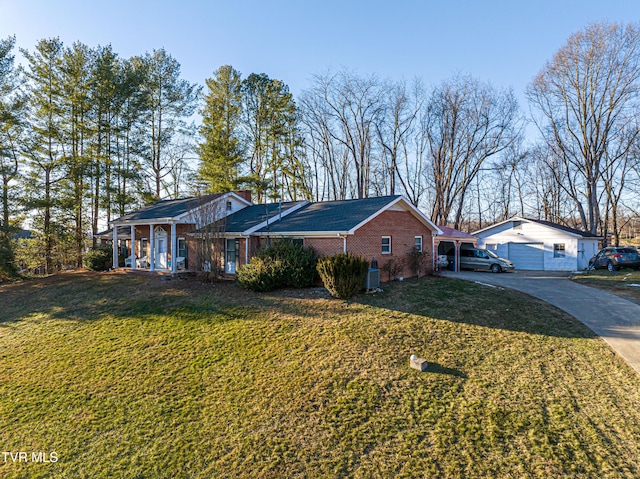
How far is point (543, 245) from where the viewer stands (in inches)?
893

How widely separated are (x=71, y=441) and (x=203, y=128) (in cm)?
2583

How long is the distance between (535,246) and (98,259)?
93.5 ft

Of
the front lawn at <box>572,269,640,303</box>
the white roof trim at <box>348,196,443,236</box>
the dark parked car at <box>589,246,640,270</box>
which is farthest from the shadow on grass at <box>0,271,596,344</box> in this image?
the dark parked car at <box>589,246,640,270</box>

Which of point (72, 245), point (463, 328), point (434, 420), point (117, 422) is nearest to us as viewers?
point (434, 420)

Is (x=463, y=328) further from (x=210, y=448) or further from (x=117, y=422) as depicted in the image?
(x=117, y=422)

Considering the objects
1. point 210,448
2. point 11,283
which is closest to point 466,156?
point 210,448

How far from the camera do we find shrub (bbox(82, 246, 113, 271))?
826 inches

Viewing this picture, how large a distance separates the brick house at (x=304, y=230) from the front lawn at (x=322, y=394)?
11.7 feet

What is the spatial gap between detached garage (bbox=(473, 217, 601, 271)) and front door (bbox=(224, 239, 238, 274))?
1882 cm

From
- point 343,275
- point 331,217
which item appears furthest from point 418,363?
point 331,217

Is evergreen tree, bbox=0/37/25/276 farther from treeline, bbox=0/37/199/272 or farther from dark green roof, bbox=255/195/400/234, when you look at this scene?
dark green roof, bbox=255/195/400/234

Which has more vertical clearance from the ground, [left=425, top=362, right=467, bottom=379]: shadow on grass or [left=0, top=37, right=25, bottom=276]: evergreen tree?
[left=0, top=37, right=25, bottom=276]: evergreen tree

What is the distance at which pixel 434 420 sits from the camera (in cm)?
589

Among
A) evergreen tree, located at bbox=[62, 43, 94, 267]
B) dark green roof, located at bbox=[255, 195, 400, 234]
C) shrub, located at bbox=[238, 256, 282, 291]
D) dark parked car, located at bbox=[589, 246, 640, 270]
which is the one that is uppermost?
evergreen tree, located at bbox=[62, 43, 94, 267]
